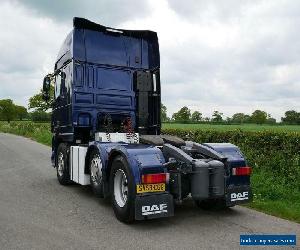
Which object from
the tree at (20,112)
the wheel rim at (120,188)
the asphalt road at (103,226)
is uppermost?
the tree at (20,112)

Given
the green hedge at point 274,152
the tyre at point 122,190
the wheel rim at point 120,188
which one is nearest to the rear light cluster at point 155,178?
the tyre at point 122,190

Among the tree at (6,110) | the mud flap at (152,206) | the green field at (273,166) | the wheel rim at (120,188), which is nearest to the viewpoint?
the mud flap at (152,206)

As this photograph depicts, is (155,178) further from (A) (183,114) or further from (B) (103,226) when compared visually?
(A) (183,114)

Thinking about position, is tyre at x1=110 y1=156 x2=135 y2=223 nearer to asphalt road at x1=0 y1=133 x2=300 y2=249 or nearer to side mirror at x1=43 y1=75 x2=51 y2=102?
asphalt road at x1=0 y1=133 x2=300 y2=249

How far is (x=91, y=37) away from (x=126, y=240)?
539 centimetres

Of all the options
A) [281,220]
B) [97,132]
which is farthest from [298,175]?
[97,132]

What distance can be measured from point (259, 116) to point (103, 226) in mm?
144034

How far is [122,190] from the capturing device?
658 cm

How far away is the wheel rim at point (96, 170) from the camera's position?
7.36 m

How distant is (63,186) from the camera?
9719 millimetres

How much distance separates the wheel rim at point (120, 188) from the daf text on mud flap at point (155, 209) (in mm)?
644

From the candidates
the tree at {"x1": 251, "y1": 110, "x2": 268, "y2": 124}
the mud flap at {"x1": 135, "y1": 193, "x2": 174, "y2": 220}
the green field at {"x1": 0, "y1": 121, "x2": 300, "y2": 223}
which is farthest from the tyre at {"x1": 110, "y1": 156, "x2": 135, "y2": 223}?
the tree at {"x1": 251, "y1": 110, "x2": 268, "y2": 124}

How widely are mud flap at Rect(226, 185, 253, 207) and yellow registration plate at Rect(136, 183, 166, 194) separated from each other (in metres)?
1.27

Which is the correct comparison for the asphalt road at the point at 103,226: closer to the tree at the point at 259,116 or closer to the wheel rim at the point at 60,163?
the wheel rim at the point at 60,163
